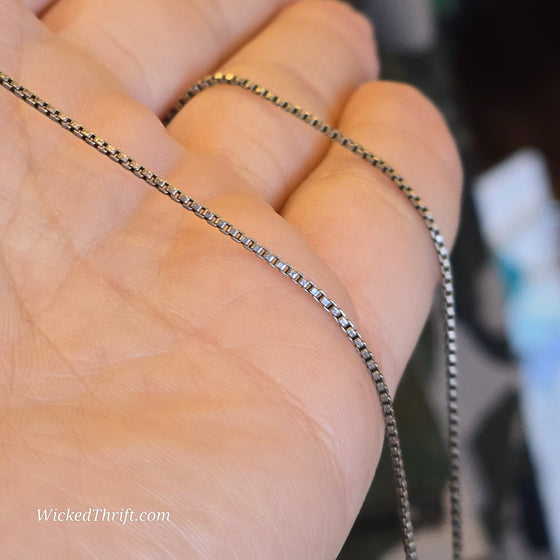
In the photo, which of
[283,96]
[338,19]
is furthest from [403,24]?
[283,96]

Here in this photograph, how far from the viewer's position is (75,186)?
37 centimetres

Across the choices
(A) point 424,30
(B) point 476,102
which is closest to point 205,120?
(A) point 424,30

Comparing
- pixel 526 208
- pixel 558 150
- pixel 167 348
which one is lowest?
pixel 167 348

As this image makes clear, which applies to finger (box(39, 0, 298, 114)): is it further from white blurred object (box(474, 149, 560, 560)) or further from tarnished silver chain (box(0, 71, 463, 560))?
white blurred object (box(474, 149, 560, 560))

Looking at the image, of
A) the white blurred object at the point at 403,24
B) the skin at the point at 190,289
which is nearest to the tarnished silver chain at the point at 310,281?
the skin at the point at 190,289

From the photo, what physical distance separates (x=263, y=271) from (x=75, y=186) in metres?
0.11

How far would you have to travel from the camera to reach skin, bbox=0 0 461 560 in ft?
0.92

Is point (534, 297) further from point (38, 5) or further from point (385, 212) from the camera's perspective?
point (38, 5)

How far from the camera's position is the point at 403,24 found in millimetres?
705

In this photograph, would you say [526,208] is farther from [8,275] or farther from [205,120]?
[8,275]

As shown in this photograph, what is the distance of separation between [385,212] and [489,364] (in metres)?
0.33

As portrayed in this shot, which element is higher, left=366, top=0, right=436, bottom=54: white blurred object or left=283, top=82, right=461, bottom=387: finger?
left=366, top=0, right=436, bottom=54: white blurred object

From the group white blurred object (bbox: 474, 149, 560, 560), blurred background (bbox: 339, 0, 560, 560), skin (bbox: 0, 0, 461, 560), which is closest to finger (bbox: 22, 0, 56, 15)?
skin (bbox: 0, 0, 461, 560)

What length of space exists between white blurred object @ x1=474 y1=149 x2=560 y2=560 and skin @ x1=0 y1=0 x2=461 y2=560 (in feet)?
1.18
